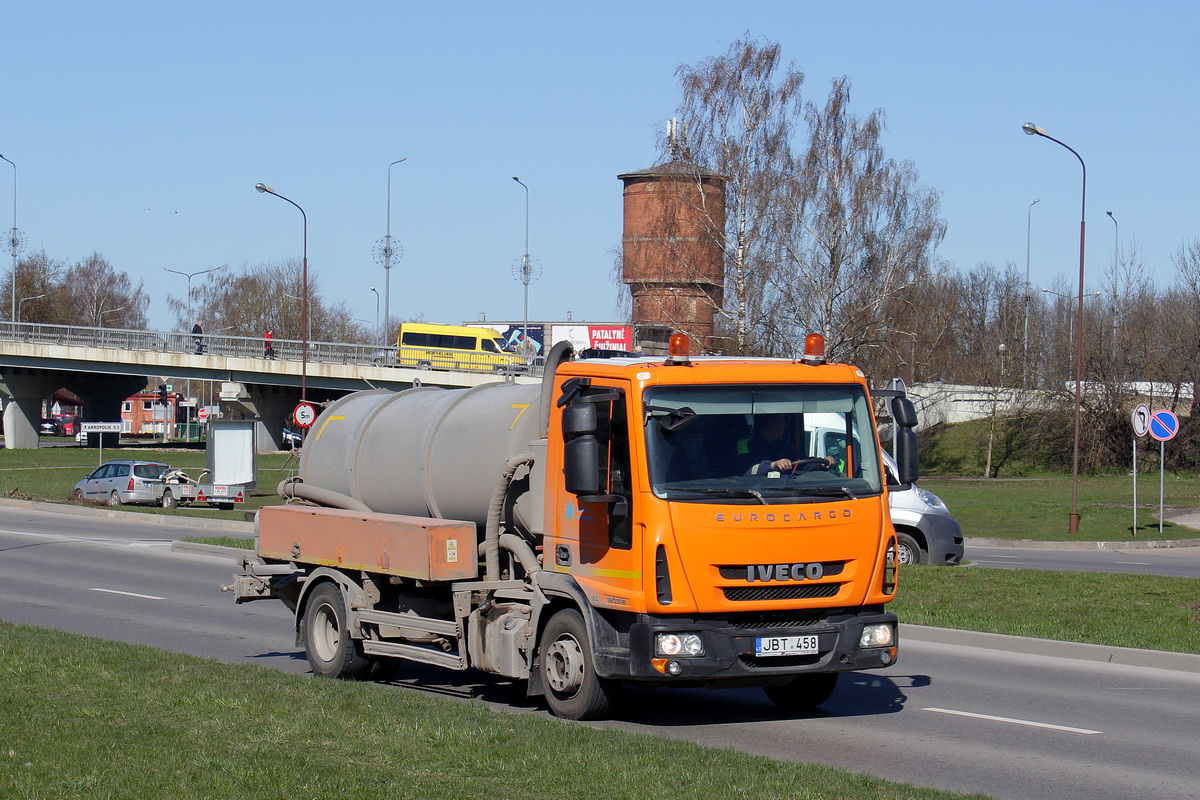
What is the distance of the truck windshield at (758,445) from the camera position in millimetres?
8047

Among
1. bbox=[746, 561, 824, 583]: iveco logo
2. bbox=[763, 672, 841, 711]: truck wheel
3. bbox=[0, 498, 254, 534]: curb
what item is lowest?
bbox=[0, 498, 254, 534]: curb

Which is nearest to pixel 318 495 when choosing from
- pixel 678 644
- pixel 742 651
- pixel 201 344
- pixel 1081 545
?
pixel 678 644

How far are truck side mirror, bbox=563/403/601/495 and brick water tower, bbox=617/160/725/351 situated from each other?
32.9 meters

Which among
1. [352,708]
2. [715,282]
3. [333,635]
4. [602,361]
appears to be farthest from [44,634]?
[715,282]

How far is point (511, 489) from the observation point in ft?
30.9

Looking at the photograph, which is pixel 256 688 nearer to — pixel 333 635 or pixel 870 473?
pixel 333 635

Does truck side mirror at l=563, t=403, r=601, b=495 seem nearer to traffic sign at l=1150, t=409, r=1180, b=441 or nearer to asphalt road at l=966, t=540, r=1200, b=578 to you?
asphalt road at l=966, t=540, r=1200, b=578

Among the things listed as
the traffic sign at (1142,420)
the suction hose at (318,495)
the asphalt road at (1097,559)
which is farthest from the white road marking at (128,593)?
the traffic sign at (1142,420)

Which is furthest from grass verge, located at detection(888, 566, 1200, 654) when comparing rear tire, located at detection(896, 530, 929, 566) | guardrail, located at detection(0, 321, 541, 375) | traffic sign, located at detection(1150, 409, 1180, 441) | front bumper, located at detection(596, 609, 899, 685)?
guardrail, located at detection(0, 321, 541, 375)

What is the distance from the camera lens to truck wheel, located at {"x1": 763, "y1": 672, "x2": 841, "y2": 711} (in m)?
9.42

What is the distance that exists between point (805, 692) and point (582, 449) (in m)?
2.97

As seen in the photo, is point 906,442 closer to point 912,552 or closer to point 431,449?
point 431,449

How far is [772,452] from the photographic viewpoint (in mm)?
8242

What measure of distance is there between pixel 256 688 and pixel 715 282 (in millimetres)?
33688
